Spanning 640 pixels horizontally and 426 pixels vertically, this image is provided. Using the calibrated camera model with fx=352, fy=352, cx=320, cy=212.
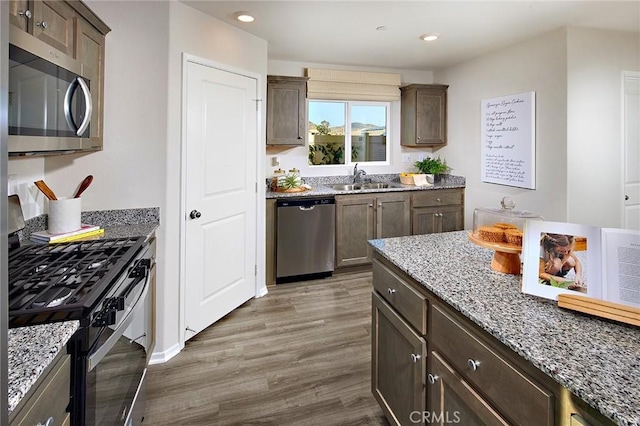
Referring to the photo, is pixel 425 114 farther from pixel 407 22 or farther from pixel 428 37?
pixel 407 22

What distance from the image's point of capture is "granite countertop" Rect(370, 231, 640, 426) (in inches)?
27.6

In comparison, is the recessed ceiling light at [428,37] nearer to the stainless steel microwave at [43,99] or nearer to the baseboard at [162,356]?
the stainless steel microwave at [43,99]

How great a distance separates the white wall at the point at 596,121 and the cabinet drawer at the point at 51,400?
12.3 ft

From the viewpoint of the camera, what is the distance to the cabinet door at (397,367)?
1.36 meters

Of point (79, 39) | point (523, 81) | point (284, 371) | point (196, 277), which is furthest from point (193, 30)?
point (523, 81)

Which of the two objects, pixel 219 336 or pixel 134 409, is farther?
pixel 219 336

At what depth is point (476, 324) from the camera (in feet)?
3.42

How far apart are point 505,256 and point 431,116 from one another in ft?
12.2

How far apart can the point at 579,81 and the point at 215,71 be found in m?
3.17

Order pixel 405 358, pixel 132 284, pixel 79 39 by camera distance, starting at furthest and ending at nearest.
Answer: pixel 79 39
pixel 132 284
pixel 405 358

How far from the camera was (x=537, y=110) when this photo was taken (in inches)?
135

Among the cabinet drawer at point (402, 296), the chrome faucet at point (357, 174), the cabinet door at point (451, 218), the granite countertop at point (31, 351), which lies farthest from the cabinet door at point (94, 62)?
the cabinet door at point (451, 218)

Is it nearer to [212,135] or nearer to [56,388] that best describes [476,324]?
[56,388]

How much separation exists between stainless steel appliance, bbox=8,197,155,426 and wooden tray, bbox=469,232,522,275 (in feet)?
4.55
